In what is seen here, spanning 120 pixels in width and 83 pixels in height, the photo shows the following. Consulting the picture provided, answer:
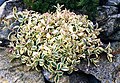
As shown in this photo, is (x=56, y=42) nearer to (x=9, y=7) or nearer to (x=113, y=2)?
(x=9, y=7)

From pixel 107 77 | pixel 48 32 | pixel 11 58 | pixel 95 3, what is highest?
pixel 95 3

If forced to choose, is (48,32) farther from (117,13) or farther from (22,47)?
(117,13)

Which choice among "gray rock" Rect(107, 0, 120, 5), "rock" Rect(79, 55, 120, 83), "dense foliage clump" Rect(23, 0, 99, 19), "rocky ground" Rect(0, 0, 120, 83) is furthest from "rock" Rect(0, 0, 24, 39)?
"gray rock" Rect(107, 0, 120, 5)

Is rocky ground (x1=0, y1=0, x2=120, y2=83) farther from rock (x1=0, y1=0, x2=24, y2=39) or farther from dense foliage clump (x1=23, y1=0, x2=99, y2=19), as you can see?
dense foliage clump (x1=23, y1=0, x2=99, y2=19)

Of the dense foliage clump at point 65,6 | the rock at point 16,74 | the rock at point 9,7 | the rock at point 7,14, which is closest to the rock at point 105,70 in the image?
the rock at point 16,74

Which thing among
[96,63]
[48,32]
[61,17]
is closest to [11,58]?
[48,32]
